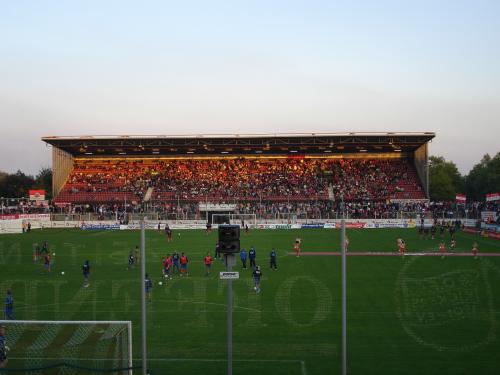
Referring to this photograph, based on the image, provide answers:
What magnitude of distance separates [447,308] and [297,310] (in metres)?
6.06

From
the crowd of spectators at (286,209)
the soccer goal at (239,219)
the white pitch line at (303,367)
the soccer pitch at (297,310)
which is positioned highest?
the crowd of spectators at (286,209)

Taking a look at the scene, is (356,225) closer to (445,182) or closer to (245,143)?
(245,143)

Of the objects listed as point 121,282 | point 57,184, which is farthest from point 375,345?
point 57,184

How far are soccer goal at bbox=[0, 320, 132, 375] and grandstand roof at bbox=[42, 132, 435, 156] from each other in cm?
6020

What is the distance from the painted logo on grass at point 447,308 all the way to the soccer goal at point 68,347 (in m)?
9.61

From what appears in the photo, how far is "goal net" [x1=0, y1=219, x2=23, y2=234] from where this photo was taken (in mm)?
58250

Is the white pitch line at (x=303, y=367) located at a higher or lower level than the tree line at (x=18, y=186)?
lower

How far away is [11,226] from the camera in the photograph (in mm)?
59281

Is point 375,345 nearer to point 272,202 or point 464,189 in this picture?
point 272,202

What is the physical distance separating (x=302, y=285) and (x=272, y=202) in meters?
48.3

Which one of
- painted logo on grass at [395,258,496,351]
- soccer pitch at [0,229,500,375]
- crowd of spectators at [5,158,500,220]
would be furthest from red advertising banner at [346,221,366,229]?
painted logo on grass at [395,258,496,351]

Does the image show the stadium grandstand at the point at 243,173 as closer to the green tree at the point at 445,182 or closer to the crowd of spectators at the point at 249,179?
the crowd of spectators at the point at 249,179

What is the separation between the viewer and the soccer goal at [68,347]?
13109mm

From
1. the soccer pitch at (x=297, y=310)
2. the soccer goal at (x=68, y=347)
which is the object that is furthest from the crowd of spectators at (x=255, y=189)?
the soccer goal at (x=68, y=347)
